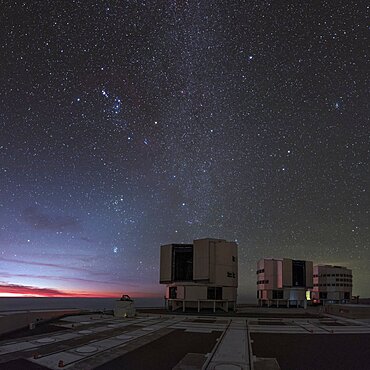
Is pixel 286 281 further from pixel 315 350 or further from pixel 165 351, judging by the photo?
pixel 165 351

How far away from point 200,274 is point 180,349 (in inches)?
1367

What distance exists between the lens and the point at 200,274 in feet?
179

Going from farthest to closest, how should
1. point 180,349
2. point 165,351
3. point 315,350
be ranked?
point 315,350 → point 180,349 → point 165,351

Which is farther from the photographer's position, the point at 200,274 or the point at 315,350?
the point at 200,274

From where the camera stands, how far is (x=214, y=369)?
50.6 ft

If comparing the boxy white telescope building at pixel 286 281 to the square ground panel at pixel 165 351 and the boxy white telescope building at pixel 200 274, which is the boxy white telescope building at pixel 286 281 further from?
the square ground panel at pixel 165 351

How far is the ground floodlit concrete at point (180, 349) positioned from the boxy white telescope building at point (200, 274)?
85.2ft

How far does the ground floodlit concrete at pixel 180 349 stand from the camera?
1625 centimetres

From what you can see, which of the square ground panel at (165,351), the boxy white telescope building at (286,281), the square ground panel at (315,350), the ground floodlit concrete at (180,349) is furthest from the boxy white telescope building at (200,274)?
the square ground panel at (165,351)

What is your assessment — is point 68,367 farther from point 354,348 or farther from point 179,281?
point 179,281

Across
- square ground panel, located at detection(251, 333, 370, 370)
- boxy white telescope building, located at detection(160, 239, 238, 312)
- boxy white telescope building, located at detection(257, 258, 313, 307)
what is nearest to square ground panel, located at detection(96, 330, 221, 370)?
square ground panel, located at detection(251, 333, 370, 370)

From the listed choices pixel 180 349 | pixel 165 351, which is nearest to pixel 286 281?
pixel 180 349

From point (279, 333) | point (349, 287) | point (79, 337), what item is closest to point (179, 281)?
point (279, 333)

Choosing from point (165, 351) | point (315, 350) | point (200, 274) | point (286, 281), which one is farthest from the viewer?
point (286, 281)
